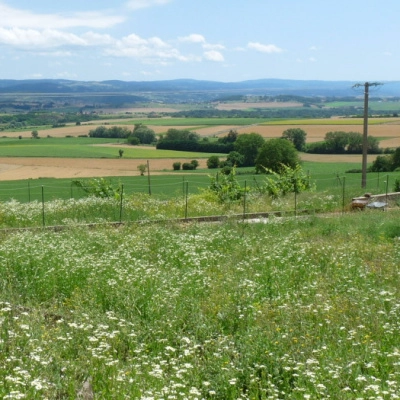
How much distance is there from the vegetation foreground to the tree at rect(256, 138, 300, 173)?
4317 centimetres

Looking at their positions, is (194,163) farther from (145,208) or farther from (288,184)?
(145,208)

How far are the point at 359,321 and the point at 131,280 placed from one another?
3.77m

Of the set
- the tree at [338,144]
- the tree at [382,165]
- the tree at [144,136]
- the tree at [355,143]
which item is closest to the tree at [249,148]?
the tree at [338,144]

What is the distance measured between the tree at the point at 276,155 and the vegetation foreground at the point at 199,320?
43.2 m

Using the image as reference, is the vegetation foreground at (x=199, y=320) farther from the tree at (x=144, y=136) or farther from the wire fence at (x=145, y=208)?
the tree at (x=144, y=136)

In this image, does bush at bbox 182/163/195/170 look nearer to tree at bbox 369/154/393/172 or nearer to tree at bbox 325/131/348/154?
tree at bbox 369/154/393/172

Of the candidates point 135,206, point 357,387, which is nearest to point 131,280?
point 357,387

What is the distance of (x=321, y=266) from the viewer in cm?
1325

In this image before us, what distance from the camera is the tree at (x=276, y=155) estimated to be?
58.8 meters

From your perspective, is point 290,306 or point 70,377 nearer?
point 70,377

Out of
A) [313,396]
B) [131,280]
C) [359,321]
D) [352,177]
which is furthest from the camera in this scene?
[352,177]

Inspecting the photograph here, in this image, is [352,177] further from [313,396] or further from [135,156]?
[313,396]

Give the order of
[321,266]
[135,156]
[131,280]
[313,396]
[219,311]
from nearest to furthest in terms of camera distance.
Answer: [313,396], [219,311], [131,280], [321,266], [135,156]

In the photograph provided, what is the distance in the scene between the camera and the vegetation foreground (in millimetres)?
6891
